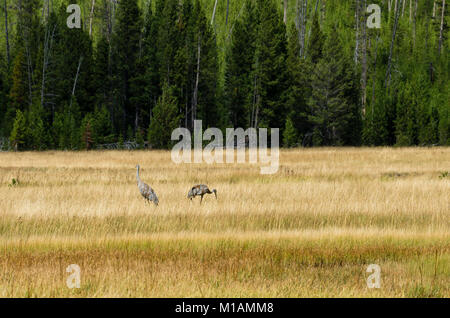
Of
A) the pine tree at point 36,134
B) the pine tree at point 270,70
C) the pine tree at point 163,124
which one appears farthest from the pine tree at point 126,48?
the pine tree at point 270,70

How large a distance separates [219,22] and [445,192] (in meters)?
73.2

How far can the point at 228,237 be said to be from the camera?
10.4 m

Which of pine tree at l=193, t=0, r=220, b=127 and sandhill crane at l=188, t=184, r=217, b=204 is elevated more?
pine tree at l=193, t=0, r=220, b=127

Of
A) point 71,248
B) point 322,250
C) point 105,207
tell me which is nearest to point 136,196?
point 105,207

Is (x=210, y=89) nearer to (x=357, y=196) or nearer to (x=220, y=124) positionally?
(x=220, y=124)

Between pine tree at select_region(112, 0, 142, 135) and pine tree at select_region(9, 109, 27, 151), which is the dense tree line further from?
pine tree at select_region(9, 109, 27, 151)

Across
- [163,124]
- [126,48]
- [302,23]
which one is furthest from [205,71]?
[302,23]

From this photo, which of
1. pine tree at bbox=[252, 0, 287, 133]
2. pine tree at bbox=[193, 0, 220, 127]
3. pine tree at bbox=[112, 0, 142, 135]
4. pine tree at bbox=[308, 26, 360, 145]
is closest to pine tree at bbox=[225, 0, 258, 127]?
pine tree at bbox=[252, 0, 287, 133]

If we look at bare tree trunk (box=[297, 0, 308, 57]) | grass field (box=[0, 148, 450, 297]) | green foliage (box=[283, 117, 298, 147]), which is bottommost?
green foliage (box=[283, 117, 298, 147])

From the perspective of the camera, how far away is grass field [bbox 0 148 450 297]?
7.29 meters

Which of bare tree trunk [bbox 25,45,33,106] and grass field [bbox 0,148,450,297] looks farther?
bare tree trunk [bbox 25,45,33,106]

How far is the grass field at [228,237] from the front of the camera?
7293 millimetres

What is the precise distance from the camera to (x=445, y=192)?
54.5 feet

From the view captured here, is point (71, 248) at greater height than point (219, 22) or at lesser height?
lesser
